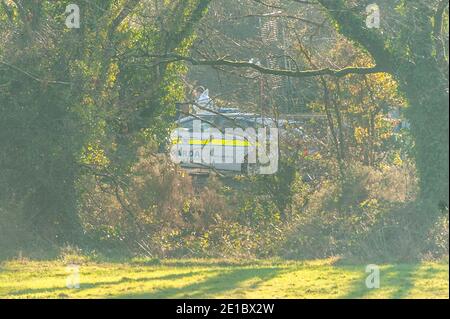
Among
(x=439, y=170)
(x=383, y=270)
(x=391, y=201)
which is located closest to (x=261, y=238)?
(x=391, y=201)

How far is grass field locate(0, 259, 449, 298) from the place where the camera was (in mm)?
12188

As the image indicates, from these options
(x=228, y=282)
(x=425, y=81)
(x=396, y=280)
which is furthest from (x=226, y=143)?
(x=396, y=280)

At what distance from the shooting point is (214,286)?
42.7 ft

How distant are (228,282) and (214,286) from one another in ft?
1.72

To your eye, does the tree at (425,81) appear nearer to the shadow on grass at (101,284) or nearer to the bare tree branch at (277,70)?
the bare tree branch at (277,70)

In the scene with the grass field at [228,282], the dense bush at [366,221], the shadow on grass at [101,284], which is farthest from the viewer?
the dense bush at [366,221]

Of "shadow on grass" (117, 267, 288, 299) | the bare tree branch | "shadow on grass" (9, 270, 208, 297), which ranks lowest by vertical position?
"shadow on grass" (9, 270, 208, 297)

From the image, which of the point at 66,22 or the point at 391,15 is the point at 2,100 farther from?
the point at 391,15

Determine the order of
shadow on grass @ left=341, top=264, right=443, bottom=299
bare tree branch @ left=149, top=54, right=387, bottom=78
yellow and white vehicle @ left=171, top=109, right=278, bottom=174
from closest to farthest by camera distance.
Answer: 1. shadow on grass @ left=341, top=264, right=443, bottom=299
2. bare tree branch @ left=149, top=54, right=387, bottom=78
3. yellow and white vehicle @ left=171, top=109, right=278, bottom=174

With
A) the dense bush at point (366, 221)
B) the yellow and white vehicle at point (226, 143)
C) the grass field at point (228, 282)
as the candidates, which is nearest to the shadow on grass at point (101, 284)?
the grass field at point (228, 282)

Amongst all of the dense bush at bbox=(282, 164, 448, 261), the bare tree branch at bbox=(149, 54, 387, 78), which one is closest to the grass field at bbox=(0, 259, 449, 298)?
the dense bush at bbox=(282, 164, 448, 261)

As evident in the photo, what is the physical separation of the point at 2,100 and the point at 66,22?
2.25 m

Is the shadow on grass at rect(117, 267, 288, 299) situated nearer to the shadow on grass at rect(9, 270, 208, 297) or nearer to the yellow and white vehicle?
the shadow on grass at rect(9, 270, 208, 297)

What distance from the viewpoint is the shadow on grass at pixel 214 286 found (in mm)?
12062
